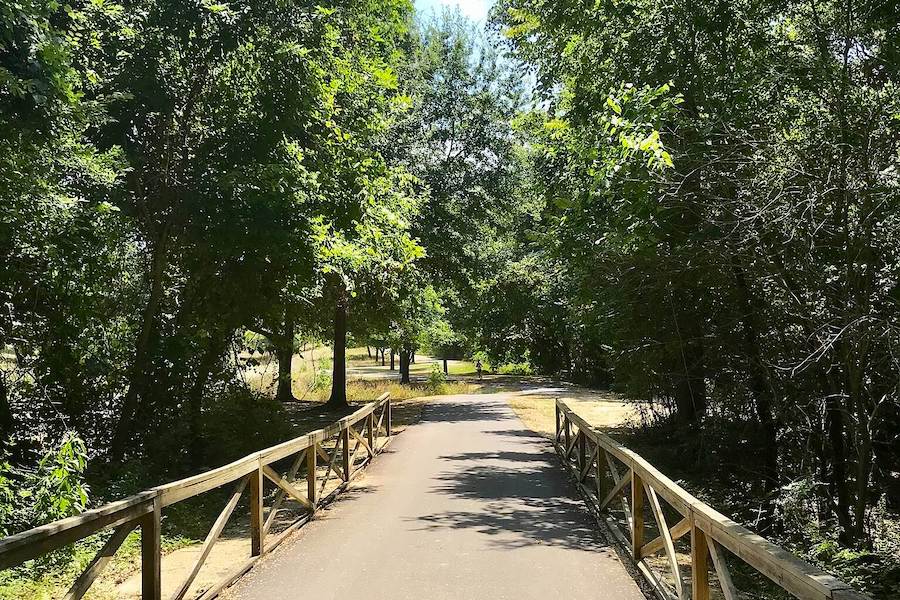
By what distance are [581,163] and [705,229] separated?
6.81 feet

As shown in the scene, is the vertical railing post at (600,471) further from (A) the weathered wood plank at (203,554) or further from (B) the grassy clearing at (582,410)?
(B) the grassy clearing at (582,410)

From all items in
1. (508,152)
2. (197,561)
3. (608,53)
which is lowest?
(197,561)

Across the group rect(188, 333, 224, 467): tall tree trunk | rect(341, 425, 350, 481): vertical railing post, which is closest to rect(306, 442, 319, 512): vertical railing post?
rect(341, 425, 350, 481): vertical railing post

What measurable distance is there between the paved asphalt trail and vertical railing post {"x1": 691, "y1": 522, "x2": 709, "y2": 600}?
1.12 meters

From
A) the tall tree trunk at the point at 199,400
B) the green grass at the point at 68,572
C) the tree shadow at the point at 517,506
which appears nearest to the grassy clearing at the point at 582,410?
the tree shadow at the point at 517,506

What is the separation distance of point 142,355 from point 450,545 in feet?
22.0

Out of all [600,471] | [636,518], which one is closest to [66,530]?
[636,518]

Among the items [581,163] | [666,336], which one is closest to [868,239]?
[581,163]

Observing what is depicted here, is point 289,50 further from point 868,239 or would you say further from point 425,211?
point 425,211

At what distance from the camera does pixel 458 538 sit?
7.79 m

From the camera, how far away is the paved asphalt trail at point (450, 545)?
19.9ft

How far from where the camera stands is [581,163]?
985cm

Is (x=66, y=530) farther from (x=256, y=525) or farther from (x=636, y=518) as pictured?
(x=636, y=518)

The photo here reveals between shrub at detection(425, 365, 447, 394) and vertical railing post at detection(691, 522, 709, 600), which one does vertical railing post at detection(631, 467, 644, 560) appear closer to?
vertical railing post at detection(691, 522, 709, 600)
